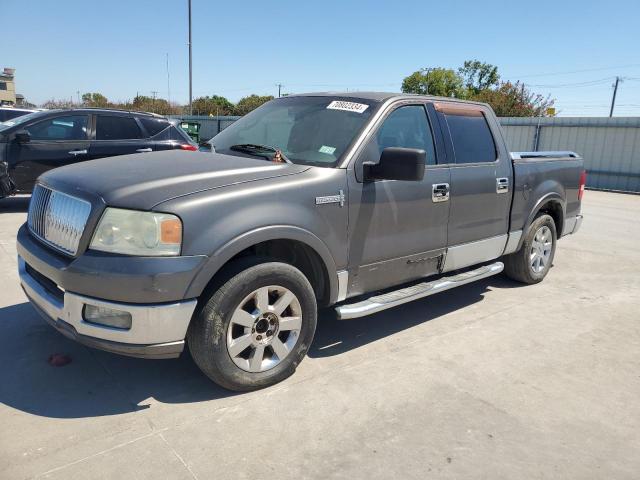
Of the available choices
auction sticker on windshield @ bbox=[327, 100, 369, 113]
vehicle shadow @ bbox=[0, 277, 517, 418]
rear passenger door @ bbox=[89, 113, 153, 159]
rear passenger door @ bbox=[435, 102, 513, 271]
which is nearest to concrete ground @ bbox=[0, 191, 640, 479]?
vehicle shadow @ bbox=[0, 277, 517, 418]

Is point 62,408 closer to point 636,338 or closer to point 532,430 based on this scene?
point 532,430

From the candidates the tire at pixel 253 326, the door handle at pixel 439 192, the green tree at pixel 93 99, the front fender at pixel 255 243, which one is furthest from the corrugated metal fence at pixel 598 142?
the green tree at pixel 93 99

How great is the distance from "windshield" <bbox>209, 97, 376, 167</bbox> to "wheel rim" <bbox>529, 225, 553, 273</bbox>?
9.62ft

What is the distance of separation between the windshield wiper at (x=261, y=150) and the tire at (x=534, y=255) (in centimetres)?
317

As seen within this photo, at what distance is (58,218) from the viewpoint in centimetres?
316

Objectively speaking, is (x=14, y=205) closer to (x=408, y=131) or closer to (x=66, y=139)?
(x=66, y=139)

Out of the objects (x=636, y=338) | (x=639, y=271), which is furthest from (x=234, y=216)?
(x=639, y=271)

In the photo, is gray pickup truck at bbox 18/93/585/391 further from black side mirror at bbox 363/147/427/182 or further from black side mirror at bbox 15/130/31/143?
black side mirror at bbox 15/130/31/143

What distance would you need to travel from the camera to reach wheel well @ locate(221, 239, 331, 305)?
3438mm

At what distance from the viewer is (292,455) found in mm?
2672

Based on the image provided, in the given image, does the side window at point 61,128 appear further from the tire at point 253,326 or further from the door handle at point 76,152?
the tire at point 253,326

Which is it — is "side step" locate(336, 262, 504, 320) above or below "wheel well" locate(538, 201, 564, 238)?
below

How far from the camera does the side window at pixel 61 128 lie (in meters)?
8.30

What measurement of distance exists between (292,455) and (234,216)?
133 centimetres
